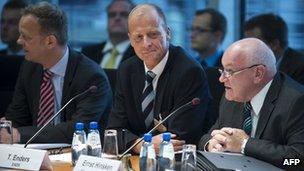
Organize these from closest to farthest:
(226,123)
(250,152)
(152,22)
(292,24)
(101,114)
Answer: (250,152) < (226,123) < (152,22) < (101,114) < (292,24)

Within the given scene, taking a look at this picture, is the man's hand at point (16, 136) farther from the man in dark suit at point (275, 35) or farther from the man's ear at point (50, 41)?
the man in dark suit at point (275, 35)

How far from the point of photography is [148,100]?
4691mm

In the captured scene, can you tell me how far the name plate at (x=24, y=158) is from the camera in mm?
3779

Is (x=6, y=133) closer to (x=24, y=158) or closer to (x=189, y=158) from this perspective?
(x=24, y=158)

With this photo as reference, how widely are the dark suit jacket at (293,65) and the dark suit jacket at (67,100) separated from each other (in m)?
1.44

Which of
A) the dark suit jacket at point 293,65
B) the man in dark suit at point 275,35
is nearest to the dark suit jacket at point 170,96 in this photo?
the dark suit jacket at point 293,65

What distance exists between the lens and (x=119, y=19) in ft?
23.9

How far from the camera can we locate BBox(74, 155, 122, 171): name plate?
3.49 metres

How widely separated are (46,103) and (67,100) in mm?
174

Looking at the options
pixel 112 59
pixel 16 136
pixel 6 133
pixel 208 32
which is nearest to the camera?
pixel 6 133

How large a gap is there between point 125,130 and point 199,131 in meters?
0.46

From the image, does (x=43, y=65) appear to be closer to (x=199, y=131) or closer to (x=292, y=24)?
(x=199, y=131)

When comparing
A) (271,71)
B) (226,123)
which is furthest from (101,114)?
(271,71)

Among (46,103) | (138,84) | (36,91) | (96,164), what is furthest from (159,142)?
(36,91)
